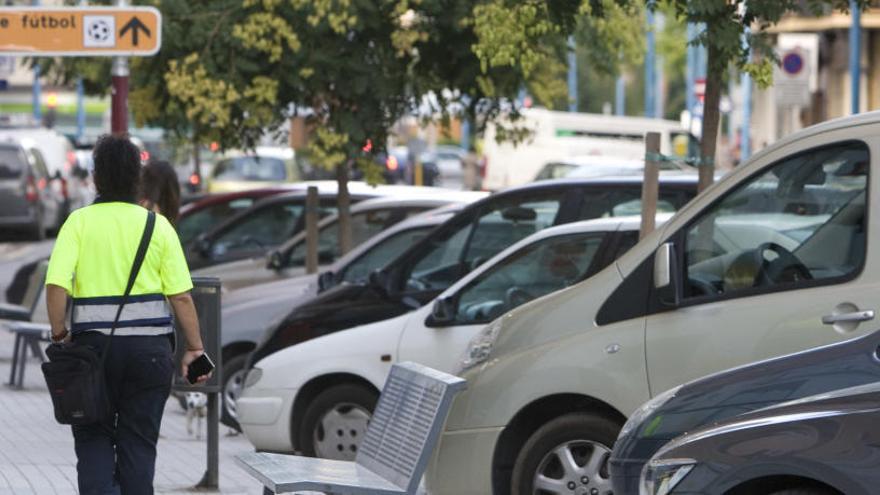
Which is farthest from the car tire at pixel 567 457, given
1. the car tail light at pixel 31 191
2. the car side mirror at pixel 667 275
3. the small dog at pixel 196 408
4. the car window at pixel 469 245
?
the car tail light at pixel 31 191

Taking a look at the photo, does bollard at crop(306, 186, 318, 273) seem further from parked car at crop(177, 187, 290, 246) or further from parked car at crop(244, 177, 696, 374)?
parked car at crop(177, 187, 290, 246)

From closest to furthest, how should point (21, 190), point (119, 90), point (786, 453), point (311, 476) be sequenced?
point (786, 453)
point (311, 476)
point (119, 90)
point (21, 190)

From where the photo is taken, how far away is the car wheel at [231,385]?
13.3 metres

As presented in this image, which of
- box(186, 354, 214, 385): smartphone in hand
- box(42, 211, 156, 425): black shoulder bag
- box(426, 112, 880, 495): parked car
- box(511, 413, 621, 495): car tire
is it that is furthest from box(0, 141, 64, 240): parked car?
box(42, 211, 156, 425): black shoulder bag

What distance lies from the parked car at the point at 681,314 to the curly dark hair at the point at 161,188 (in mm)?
2139

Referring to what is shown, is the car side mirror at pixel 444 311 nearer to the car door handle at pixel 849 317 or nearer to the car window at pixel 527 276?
the car window at pixel 527 276

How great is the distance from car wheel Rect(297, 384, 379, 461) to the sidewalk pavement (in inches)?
16.9

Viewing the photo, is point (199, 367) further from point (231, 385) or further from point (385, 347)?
point (231, 385)

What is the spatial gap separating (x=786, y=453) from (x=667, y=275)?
78.9 inches

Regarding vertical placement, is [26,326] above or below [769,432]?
below

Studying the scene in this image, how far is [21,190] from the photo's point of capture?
35156mm

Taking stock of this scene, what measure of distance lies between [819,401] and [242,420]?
572 centimetres

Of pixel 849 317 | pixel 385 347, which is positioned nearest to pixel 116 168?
pixel 849 317

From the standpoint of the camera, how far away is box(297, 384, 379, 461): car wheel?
36.0 feet
